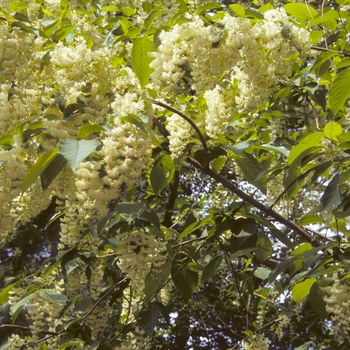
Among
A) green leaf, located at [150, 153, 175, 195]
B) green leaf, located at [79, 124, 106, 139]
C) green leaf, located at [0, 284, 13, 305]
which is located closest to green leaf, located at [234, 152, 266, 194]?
green leaf, located at [150, 153, 175, 195]

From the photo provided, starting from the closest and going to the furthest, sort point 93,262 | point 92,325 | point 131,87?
point 131,87 < point 93,262 < point 92,325

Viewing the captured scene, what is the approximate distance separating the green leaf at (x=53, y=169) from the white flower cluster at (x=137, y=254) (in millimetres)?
944

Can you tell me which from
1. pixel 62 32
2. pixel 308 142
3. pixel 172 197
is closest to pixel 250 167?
pixel 308 142

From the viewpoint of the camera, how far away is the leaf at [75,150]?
1.24m

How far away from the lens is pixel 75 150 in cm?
129

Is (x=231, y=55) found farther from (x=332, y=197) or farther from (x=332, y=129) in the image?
(x=332, y=197)

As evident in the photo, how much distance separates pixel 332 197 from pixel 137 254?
918 millimetres

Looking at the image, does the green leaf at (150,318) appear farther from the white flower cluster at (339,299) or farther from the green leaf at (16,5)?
the green leaf at (16,5)

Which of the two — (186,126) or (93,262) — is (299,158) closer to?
(186,126)

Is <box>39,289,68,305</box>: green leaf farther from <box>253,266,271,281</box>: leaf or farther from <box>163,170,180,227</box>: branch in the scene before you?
<box>253,266,271,281</box>: leaf

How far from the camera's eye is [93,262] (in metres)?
3.26

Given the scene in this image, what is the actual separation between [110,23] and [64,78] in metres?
1.10

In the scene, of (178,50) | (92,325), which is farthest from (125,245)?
(92,325)

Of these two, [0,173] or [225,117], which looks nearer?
[0,173]
